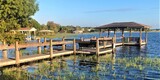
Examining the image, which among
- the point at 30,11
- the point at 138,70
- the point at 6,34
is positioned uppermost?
the point at 30,11

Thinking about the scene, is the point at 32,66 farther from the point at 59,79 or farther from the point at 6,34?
the point at 6,34

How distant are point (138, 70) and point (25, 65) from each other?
30.0 feet

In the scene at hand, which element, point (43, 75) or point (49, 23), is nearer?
point (43, 75)

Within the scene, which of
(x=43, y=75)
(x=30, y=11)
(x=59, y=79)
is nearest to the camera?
(x=59, y=79)

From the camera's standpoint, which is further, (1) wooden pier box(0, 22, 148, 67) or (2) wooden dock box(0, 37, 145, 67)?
(1) wooden pier box(0, 22, 148, 67)

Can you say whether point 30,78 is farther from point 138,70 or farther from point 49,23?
point 49,23

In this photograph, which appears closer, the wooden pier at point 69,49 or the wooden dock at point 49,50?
the wooden dock at point 49,50

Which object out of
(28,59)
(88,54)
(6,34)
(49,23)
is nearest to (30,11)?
(88,54)

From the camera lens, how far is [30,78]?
1574 centimetres

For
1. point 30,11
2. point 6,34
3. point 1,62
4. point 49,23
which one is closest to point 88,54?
point 1,62

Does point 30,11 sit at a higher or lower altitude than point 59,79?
higher

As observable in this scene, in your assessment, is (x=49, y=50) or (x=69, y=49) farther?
(x=69, y=49)

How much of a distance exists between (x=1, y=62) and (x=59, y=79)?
19.8ft

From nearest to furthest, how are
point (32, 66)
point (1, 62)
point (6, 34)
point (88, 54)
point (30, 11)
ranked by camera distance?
1. point (6, 34)
2. point (1, 62)
3. point (32, 66)
4. point (88, 54)
5. point (30, 11)
